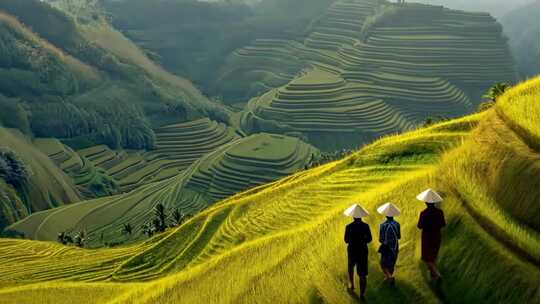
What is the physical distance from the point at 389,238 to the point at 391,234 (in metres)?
0.06

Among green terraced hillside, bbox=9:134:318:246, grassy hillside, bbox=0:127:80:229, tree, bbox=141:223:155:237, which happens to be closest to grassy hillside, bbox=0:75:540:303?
tree, bbox=141:223:155:237

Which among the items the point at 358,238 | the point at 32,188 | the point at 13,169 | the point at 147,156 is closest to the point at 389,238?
the point at 358,238

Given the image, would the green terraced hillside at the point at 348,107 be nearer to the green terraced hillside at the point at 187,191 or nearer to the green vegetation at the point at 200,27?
the green terraced hillside at the point at 187,191

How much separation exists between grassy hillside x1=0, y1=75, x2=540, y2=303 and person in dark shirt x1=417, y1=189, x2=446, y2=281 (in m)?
0.24

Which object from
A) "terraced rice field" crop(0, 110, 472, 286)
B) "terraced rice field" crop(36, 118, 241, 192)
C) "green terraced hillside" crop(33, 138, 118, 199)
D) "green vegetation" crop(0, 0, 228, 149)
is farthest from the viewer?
"green vegetation" crop(0, 0, 228, 149)

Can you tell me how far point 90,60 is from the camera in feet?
379

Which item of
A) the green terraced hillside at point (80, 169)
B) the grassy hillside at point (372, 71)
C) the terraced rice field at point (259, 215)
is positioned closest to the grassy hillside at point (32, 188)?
the green terraced hillside at point (80, 169)

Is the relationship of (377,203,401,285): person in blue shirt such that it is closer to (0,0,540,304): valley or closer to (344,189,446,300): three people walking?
(344,189,446,300): three people walking

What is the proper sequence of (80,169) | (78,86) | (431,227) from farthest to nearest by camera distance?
(78,86) < (80,169) < (431,227)

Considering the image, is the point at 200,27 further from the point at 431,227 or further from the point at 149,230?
Result: the point at 431,227

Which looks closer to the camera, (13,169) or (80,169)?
(13,169)

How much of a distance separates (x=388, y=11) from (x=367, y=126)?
50953 mm

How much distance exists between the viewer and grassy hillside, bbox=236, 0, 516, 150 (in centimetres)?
9838

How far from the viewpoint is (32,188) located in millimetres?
69938
